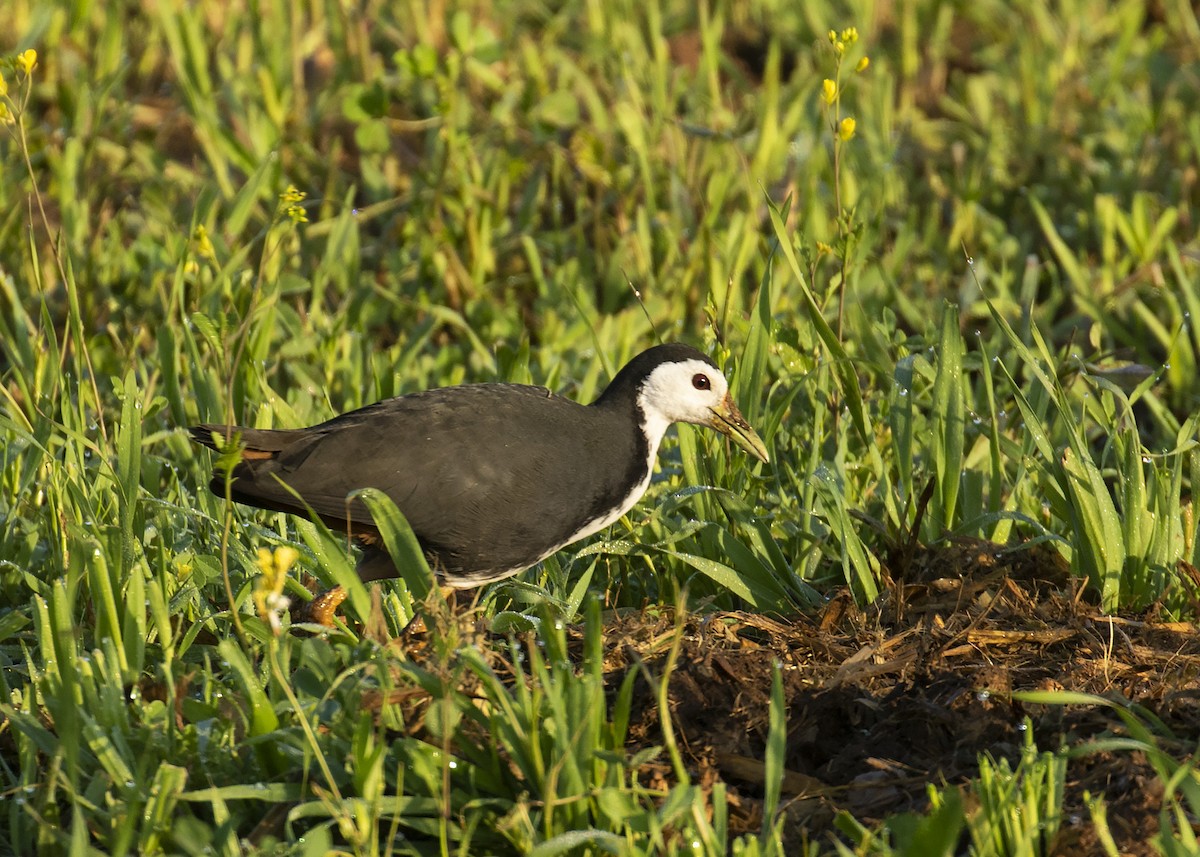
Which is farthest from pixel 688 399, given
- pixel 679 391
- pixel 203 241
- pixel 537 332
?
pixel 537 332

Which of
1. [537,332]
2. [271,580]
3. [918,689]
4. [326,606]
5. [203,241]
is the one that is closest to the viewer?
[271,580]

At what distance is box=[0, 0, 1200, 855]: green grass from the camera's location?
2.86m

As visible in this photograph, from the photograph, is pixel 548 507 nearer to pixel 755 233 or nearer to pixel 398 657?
pixel 398 657

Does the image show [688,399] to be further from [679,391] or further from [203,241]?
[203,241]

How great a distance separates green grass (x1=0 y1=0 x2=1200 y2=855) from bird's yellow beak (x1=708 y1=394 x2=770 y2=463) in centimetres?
8

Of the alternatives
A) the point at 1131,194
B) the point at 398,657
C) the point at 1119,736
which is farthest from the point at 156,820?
the point at 1131,194

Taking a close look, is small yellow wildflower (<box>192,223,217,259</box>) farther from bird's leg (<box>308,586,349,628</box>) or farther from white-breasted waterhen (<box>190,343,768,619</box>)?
bird's leg (<box>308,586,349,628</box>)

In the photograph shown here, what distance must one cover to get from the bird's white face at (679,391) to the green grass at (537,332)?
118mm

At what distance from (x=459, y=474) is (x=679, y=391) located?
71 cm

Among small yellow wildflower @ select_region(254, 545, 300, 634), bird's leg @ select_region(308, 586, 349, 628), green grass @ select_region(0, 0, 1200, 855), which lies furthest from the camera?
bird's leg @ select_region(308, 586, 349, 628)

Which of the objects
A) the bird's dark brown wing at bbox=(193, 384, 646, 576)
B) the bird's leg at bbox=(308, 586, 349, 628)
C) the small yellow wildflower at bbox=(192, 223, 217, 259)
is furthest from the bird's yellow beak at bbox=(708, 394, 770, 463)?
the small yellow wildflower at bbox=(192, 223, 217, 259)

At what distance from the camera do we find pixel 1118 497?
13.7ft

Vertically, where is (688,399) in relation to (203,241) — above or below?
below

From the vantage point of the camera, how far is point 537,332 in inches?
227
